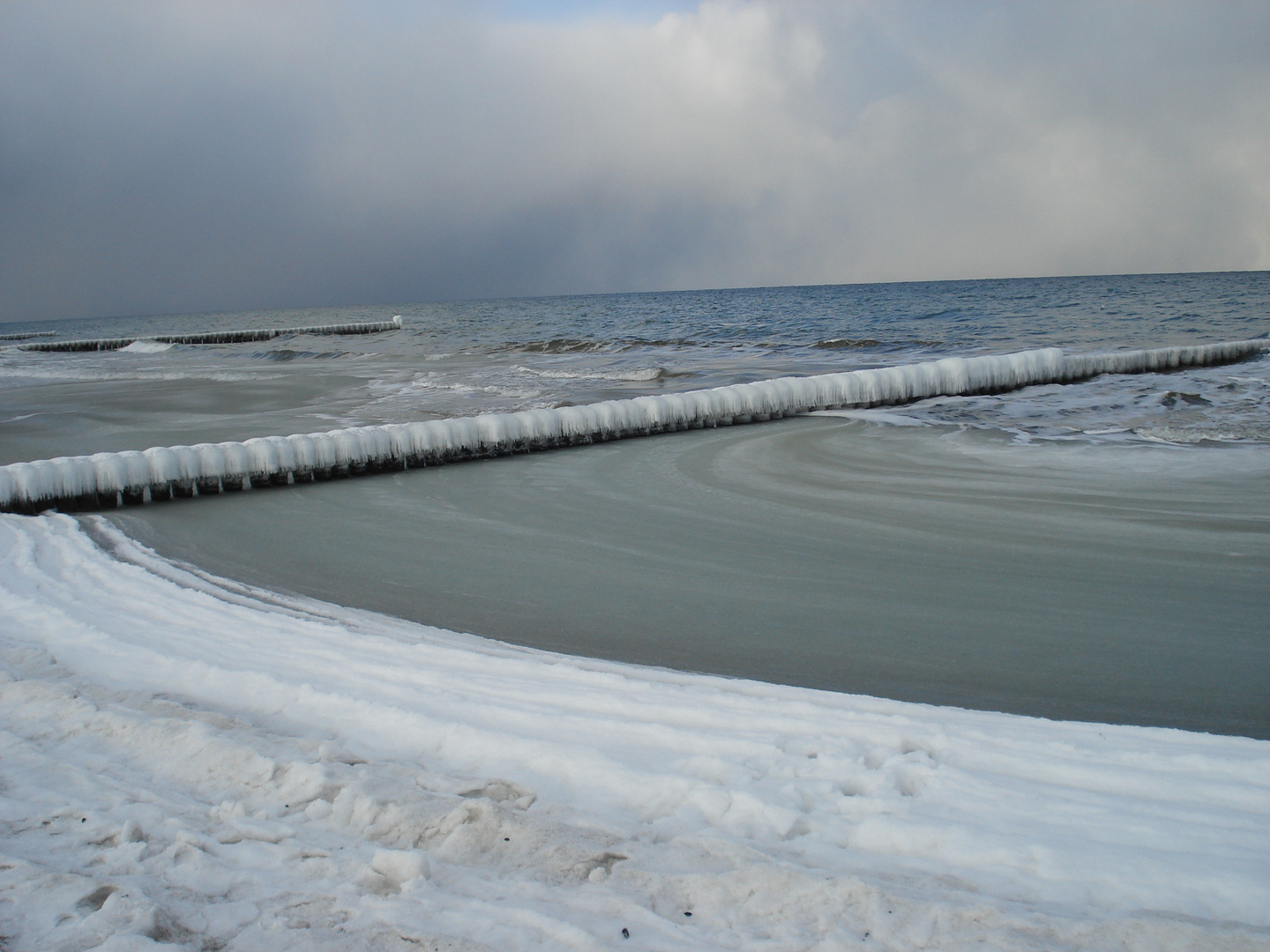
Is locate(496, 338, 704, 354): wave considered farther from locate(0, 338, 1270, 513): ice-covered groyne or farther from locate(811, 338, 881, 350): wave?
locate(0, 338, 1270, 513): ice-covered groyne

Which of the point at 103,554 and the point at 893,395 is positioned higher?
the point at 893,395

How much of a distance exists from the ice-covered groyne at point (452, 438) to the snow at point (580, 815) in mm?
4012

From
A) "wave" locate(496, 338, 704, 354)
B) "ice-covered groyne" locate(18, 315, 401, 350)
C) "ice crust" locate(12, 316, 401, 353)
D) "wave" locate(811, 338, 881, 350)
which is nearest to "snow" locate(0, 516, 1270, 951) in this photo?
"wave" locate(811, 338, 881, 350)

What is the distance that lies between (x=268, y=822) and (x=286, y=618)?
178 cm

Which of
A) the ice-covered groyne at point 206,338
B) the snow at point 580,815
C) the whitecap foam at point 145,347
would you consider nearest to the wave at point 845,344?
the snow at point 580,815

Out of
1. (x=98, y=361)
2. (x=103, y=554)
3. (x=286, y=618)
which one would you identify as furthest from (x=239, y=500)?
(x=98, y=361)

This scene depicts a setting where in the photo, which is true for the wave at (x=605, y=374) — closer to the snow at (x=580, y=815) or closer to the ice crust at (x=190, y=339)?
the snow at (x=580, y=815)

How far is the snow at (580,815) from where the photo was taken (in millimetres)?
1644

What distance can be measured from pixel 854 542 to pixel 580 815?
313cm

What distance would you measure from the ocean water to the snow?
53 centimetres

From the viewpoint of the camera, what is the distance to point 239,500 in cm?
679

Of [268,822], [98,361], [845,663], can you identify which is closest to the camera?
[268,822]

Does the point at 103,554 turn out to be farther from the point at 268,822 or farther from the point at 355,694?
the point at 268,822

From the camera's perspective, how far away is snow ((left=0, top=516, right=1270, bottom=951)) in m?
1.64
